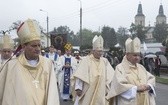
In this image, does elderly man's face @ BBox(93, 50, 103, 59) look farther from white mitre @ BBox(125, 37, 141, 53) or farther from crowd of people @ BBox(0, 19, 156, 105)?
white mitre @ BBox(125, 37, 141, 53)

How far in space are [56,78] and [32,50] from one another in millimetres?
2116

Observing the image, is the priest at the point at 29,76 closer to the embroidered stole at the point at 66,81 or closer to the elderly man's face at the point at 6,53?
the elderly man's face at the point at 6,53

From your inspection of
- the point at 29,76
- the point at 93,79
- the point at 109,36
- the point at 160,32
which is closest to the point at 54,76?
the point at 29,76

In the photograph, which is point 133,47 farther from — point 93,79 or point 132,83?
point 93,79

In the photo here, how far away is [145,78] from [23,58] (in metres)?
2.92

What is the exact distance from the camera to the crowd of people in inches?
231

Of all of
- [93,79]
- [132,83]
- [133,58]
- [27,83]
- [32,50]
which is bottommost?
[93,79]

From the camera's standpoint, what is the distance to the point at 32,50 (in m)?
5.93

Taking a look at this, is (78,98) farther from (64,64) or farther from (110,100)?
(64,64)

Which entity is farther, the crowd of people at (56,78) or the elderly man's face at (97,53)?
the elderly man's face at (97,53)

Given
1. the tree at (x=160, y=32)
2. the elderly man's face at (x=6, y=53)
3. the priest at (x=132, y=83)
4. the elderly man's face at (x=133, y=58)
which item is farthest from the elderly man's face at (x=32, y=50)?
the tree at (x=160, y=32)

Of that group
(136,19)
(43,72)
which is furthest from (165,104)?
(136,19)

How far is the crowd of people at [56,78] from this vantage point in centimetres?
588

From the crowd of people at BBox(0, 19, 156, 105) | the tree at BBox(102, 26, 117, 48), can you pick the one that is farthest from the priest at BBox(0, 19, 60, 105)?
the tree at BBox(102, 26, 117, 48)
